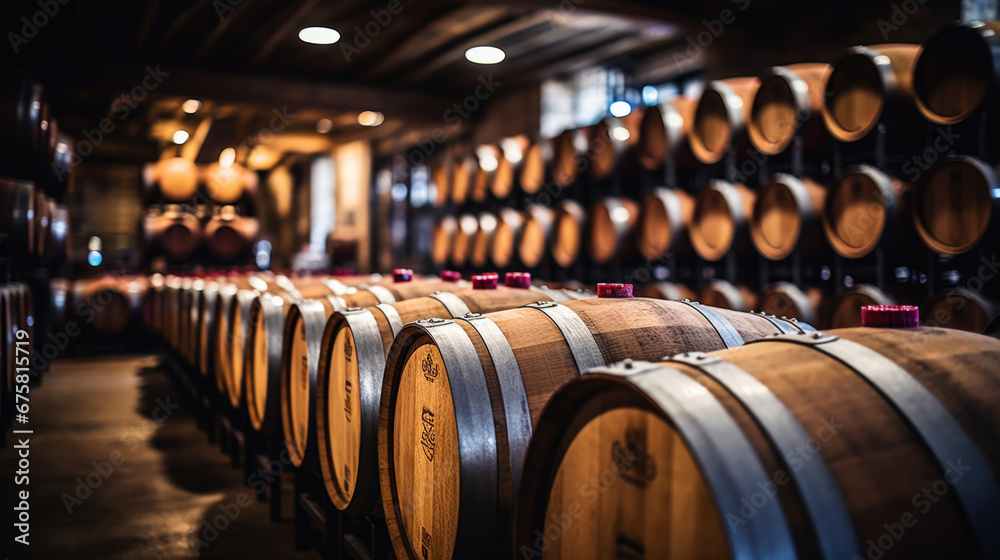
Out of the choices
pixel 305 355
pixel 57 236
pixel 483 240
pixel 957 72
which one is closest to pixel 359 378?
pixel 305 355

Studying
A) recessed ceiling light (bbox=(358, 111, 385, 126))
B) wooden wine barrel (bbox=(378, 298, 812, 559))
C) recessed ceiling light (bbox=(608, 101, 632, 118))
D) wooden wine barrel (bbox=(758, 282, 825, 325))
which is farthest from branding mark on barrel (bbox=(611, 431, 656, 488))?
recessed ceiling light (bbox=(358, 111, 385, 126))

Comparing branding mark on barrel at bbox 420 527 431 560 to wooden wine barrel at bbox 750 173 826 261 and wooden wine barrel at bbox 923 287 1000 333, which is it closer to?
wooden wine barrel at bbox 923 287 1000 333

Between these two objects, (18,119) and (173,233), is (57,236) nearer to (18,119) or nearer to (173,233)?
(18,119)

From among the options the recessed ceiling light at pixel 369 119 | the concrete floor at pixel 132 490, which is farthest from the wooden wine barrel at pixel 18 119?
the recessed ceiling light at pixel 369 119

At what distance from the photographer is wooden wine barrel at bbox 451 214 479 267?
893 cm

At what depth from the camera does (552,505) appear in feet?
4.49

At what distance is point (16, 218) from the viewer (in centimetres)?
471

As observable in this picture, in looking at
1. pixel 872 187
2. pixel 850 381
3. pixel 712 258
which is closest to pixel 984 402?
pixel 850 381

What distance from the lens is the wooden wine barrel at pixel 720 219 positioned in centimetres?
529

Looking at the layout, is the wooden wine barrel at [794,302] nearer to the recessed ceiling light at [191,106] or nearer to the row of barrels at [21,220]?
the row of barrels at [21,220]

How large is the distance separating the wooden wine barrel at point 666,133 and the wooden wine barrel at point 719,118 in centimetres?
16

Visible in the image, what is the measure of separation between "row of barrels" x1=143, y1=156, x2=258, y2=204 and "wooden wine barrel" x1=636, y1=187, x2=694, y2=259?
7526 millimetres

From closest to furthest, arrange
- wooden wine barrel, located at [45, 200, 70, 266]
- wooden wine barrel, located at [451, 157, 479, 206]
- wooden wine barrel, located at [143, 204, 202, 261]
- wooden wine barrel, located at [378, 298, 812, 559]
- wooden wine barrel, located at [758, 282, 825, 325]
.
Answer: wooden wine barrel, located at [378, 298, 812, 559] → wooden wine barrel, located at [758, 282, 825, 325] → wooden wine barrel, located at [45, 200, 70, 266] → wooden wine barrel, located at [451, 157, 479, 206] → wooden wine barrel, located at [143, 204, 202, 261]

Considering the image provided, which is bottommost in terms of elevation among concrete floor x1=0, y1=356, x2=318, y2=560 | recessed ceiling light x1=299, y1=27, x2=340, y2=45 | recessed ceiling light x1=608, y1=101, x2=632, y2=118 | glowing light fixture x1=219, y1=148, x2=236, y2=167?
concrete floor x1=0, y1=356, x2=318, y2=560
